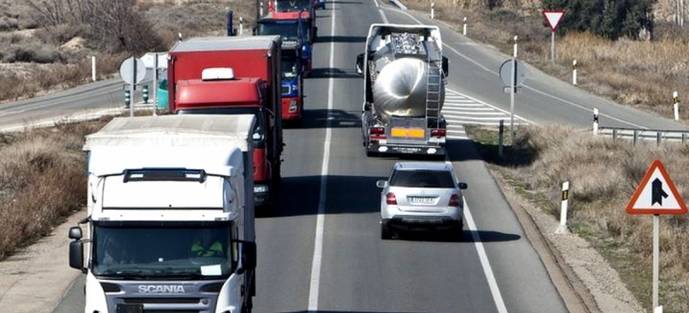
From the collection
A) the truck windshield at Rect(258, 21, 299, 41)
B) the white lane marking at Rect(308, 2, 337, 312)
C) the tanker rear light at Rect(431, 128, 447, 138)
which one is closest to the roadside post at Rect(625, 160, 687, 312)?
the white lane marking at Rect(308, 2, 337, 312)

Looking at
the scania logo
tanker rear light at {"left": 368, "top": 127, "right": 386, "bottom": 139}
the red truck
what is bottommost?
the scania logo

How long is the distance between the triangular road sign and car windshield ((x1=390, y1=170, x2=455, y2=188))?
25.3 feet

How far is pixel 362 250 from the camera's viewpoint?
24.2m

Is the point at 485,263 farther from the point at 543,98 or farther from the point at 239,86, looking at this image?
the point at 543,98

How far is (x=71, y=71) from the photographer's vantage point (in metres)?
58.6

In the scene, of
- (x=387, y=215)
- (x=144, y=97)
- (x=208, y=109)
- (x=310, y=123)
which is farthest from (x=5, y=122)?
(x=387, y=215)

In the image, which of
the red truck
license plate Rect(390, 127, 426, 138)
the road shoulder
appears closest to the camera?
the road shoulder

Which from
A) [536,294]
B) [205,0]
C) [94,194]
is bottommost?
[536,294]

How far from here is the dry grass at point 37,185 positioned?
2512 cm

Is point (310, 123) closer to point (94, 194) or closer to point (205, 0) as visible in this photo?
point (94, 194)

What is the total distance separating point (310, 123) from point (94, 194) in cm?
2872

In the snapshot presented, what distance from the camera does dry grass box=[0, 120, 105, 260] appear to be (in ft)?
82.4

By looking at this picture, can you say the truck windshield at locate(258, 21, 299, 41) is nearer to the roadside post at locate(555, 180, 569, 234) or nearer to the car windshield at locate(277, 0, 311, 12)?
the car windshield at locate(277, 0, 311, 12)

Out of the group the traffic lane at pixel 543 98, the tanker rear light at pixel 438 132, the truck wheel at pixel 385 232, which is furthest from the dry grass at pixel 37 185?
the traffic lane at pixel 543 98
